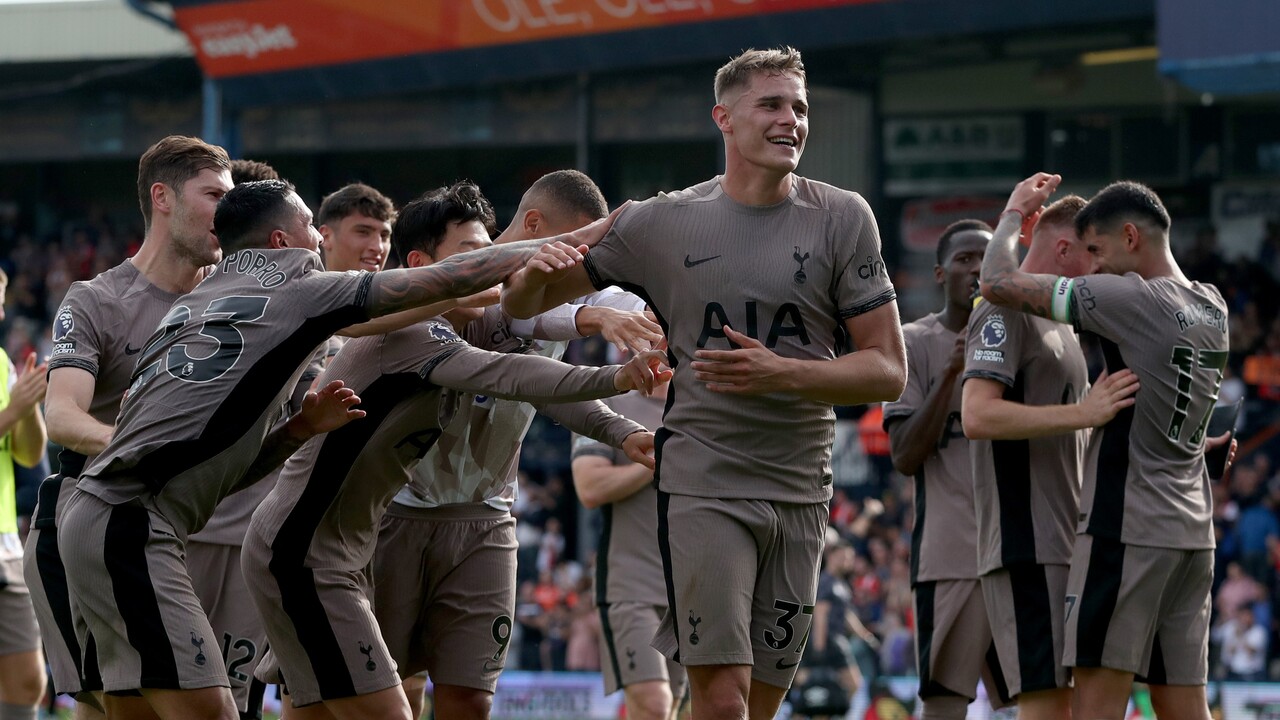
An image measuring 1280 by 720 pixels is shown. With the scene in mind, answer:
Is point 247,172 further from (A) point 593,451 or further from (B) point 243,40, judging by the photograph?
(B) point 243,40

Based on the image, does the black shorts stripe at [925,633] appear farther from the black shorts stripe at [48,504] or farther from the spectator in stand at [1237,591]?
the spectator in stand at [1237,591]

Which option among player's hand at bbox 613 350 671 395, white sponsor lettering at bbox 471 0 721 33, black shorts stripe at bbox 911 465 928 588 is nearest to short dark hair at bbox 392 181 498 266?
player's hand at bbox 613 350 671 395

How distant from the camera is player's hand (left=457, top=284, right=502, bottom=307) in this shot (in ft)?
19.4

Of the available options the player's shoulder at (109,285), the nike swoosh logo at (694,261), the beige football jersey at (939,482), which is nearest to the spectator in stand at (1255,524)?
the beige football jersey at (939,482)

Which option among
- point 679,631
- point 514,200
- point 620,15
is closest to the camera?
point 679,631

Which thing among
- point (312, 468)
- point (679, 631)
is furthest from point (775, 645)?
point (312, 468)

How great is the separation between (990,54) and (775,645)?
1877cm

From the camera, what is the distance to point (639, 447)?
6.32 m

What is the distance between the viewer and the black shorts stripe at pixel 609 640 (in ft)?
28.6

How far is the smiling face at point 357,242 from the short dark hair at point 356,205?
0.02m

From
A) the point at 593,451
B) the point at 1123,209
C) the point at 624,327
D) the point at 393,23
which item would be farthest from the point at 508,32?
the point at 624,327

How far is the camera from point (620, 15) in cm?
2252

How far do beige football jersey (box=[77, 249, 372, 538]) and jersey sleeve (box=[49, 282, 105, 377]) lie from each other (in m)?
1.01

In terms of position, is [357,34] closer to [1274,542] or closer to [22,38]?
[22,38]
